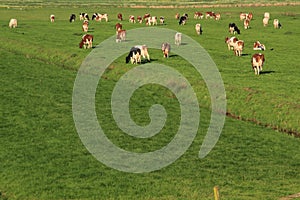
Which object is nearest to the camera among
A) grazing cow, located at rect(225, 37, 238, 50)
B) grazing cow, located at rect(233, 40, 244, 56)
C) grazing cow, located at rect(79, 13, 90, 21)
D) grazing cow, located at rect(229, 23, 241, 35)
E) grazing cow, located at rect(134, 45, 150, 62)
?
grazing cow, located at rect(134, 45, 150, 62)

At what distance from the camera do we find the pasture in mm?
21422

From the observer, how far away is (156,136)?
92.1 ft

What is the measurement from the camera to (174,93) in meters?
37.9

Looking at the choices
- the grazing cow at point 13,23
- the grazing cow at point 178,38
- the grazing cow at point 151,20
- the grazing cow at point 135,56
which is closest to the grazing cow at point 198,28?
the grazing cow at point 178,38

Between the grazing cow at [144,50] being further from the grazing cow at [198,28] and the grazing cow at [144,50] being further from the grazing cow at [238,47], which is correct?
the grazing cow at [198,28]

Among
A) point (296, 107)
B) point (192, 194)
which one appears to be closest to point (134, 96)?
point (296, 107)

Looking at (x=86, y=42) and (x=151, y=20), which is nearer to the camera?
(x=86, y=42)

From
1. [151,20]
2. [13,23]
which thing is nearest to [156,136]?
[151,20]

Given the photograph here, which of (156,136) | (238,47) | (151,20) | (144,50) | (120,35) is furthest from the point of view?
(151,20)

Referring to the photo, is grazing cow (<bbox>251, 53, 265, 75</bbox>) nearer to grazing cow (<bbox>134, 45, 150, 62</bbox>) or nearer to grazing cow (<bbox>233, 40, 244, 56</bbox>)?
Result: grazing cow (<bbox>233, 40, 244, 56</bbox>)

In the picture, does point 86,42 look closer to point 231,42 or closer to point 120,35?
point 120,35

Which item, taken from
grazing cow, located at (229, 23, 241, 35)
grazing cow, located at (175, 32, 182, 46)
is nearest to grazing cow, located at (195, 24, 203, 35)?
grazing cow, located at (229, 23, 241, 35)

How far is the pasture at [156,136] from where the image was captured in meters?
21.4

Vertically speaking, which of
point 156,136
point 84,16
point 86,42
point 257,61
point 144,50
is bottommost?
point 84,16
